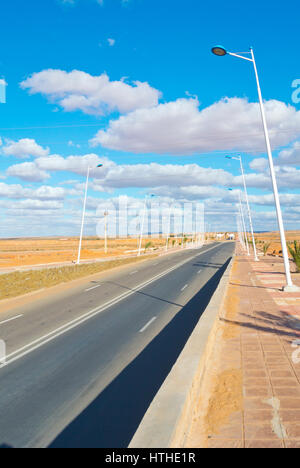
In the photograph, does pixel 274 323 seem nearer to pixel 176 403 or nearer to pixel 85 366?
pixel 85 366

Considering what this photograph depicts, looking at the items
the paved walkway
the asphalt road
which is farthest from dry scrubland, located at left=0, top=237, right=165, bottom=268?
the paved walkway

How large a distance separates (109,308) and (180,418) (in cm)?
991

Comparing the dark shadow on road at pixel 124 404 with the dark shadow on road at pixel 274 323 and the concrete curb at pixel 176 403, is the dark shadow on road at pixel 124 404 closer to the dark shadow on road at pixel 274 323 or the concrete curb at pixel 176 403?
the concrete curb at pixel 176 403

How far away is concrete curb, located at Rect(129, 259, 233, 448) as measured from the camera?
3.56 metres

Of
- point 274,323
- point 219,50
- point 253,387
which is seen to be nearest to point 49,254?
point 219,50

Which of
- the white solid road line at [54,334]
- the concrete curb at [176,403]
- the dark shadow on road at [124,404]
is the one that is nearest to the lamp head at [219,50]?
the dark shadow on road at [124,404]

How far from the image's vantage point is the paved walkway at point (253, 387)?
13.2ft

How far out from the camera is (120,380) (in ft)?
21.1

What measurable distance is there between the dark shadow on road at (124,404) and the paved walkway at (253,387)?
0.97 m

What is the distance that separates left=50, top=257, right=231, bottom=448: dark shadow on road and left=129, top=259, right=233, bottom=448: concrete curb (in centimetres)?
67

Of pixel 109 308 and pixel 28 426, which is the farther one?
pixel 109 308

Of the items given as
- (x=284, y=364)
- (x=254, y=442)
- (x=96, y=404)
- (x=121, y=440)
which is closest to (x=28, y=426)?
(x=96, y=404)
